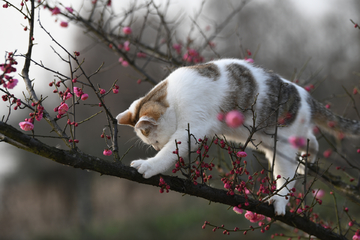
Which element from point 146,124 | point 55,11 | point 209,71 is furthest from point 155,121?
point 55,11

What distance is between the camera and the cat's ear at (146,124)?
1.98 metres

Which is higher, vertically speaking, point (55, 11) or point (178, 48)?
point (178, 48)

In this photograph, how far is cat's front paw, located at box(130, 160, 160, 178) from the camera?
1.55 meters

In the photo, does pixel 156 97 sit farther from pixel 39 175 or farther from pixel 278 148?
pixel 39 175

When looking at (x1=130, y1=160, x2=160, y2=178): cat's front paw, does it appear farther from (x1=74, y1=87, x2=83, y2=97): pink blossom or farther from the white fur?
(x1=74, y1=87, x2=83, y2=97): pink blossom

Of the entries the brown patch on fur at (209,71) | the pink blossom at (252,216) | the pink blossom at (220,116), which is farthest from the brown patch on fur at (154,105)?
the pink blossom at (252,216)

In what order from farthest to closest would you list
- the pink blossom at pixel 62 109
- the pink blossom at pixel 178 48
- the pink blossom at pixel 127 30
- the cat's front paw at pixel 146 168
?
the pink blossom at pixel 178 48 < the pink blossom at pixel 127 30 < the cat's front paw at pixel 146 168 < the pink blossom at pixel 62 109

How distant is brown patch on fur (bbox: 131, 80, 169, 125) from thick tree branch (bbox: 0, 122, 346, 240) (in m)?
0.65

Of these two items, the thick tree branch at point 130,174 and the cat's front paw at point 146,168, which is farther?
the cat's front paw at point 146,168

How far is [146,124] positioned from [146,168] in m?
0.52

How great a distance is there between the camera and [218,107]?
2150mm

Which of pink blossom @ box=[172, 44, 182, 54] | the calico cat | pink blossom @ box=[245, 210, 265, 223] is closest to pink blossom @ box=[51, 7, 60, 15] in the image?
the calico cat

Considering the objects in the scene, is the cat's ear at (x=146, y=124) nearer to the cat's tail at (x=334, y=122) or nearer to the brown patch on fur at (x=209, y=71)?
the brown patch on fur at (x=209, y=71)

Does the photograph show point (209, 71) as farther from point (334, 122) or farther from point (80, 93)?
point (334, 122)
